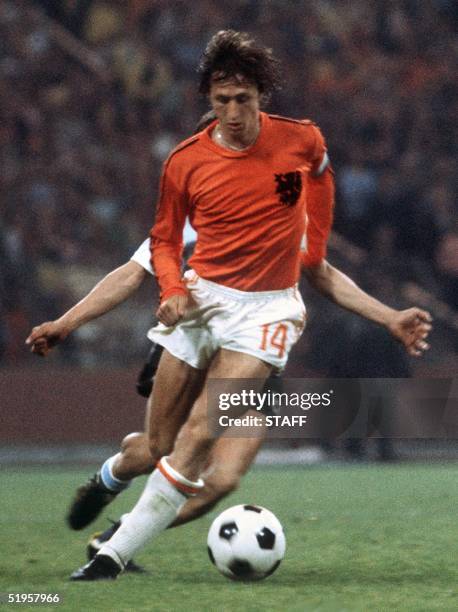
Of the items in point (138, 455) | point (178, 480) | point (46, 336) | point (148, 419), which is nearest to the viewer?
point (178, 480)

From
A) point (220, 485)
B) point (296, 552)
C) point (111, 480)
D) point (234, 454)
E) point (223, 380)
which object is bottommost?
point (296, 552)

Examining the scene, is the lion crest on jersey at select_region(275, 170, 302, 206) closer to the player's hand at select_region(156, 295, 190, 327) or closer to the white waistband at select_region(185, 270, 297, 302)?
the white waistband at select_region(185, 270, 297, 302)

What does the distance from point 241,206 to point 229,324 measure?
16.9 inches

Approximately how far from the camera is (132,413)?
12625mm

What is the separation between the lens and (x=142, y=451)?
19.7 feet

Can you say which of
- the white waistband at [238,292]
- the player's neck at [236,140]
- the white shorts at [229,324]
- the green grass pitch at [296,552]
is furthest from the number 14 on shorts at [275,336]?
the green grass pitch at [296,552]

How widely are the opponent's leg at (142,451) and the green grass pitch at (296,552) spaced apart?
0.22 m

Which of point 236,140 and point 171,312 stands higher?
point 236,140

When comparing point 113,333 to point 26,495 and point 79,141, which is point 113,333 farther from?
point 26,495

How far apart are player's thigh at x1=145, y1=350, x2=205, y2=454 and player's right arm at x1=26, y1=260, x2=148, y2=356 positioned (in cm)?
28

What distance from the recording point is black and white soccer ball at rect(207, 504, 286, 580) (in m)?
5.21

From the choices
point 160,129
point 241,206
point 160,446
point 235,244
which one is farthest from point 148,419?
point 160,129

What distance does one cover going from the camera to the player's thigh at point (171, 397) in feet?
17.5

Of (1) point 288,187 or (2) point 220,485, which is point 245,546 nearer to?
(2) point 220,485
